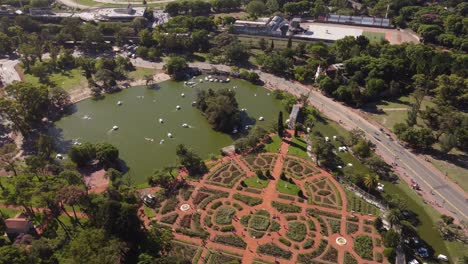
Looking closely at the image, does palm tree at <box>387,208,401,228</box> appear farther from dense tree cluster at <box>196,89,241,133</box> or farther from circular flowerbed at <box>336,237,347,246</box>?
dense tree cluster at <box>196,89,241,133</box>

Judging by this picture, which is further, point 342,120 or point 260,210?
point 342,120

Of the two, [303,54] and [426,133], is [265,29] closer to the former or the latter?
[303,54]

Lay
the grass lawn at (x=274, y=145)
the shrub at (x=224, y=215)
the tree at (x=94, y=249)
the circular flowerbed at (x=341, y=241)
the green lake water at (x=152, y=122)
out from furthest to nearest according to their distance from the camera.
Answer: the green lake water at (x=152, y=122) < the grass lawn at (x=274, y=145) < the shrub at (x=224, y=215) < the circular flowerbed at (x=341, y=241) < the tree at (x=94, y=249)

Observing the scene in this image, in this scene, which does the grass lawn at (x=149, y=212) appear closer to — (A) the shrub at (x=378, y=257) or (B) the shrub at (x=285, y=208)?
(B) the shrub at (x=285, y=208)

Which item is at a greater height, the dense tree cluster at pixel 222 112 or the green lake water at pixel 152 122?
the dense tree cluster at pixel 222 112

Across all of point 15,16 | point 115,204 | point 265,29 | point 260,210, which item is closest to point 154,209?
point 115,204

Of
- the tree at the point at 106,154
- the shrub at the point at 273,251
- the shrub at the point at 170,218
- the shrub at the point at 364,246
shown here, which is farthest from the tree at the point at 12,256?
the shrub at the point at 364,246
